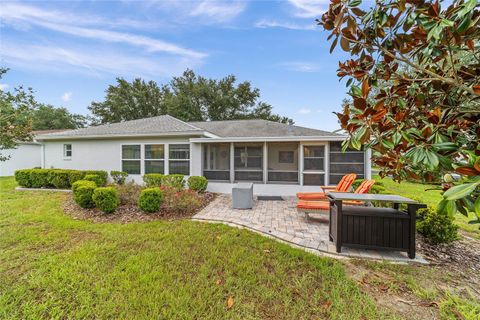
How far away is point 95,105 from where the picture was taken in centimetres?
3012

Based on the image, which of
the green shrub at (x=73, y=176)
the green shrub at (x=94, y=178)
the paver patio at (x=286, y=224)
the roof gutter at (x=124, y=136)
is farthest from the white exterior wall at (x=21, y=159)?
the paver patio at (x=286, y=224)

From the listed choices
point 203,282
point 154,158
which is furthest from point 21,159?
point 203,282

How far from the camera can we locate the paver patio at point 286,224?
3928mm

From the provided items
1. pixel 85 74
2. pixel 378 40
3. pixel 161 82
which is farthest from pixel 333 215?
pixel 161 82

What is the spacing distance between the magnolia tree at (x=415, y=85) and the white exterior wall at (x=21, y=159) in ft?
76.6

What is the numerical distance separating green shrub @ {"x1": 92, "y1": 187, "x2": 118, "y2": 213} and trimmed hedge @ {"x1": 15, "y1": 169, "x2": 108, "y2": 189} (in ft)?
14.3

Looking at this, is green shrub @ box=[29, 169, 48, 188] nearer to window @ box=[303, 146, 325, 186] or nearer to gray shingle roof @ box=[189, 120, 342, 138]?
gray shingle roof @ box=[189, 120, 342, 138]

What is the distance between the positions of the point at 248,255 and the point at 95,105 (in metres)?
36.4

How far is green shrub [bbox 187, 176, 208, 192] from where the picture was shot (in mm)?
9016

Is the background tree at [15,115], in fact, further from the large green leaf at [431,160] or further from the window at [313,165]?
the window at [313,165]

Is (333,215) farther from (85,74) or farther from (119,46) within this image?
(85,74)

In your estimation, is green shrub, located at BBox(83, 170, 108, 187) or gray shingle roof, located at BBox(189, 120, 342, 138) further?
gray shingle roof, located at BBox(189, 120, 342, 138)

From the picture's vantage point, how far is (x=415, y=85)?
191 cm

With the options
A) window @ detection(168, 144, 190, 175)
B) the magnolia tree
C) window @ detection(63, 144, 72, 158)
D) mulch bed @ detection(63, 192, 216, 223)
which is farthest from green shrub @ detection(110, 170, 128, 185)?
the magnolia tree
